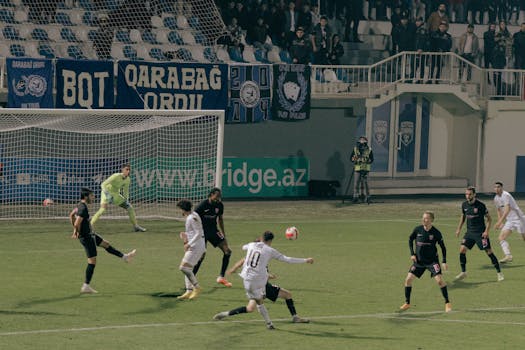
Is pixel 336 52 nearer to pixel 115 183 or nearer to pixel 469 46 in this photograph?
pixel 469 46

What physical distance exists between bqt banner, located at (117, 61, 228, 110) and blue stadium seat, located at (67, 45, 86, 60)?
2416 millimetres

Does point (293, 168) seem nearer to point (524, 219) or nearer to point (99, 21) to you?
point (99, 21)

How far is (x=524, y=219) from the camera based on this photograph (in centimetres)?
2644

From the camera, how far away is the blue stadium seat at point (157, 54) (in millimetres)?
36688

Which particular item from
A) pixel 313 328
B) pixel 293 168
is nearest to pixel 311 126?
pixel 293 168

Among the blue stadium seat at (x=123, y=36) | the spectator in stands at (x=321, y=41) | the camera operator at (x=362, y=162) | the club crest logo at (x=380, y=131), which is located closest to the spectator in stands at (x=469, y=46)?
the club crest logo at (x=380, y=131)

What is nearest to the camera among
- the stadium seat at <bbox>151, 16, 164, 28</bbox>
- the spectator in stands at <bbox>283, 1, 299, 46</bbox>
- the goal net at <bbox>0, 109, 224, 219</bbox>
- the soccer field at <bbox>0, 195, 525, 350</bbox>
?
the soccer field at <bbox>0, 195, 525, 350</bbox>

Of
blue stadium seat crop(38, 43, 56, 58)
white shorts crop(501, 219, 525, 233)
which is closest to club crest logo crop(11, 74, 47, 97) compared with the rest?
blue stadium seat crop(38, 43, 56, 58)

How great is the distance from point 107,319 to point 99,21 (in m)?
18.6

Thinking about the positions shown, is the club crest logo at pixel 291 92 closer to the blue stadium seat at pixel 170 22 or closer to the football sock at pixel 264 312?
the blue stadium seat at pixel 170 22

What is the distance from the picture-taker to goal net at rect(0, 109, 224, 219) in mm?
31750

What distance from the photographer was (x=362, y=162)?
1443 inches

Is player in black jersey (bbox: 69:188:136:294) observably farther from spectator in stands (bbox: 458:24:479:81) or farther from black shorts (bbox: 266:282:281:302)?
spectator in stands (bbox: 458:24:479:81)

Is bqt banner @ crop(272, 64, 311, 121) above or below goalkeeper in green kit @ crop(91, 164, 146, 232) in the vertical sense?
above
